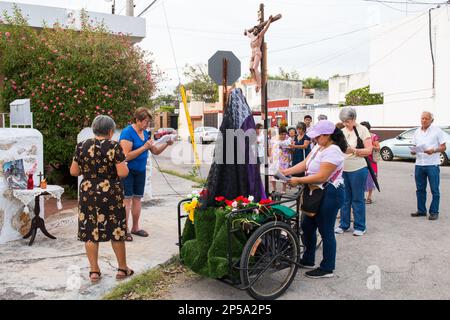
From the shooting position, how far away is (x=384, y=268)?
16.4 feet

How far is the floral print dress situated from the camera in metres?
4.24

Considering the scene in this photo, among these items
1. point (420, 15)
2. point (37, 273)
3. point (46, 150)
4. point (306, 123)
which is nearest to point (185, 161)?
point (306, 123)

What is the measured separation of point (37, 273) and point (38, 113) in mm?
4674

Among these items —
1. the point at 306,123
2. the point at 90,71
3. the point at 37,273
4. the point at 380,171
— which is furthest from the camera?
the point at 380,171

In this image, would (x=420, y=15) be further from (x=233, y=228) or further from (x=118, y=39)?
(x=233, y=228)

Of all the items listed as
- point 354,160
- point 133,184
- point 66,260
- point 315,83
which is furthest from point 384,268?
point 315,83

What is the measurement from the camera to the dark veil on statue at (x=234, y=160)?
4.38m

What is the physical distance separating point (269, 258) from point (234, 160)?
1007 mm

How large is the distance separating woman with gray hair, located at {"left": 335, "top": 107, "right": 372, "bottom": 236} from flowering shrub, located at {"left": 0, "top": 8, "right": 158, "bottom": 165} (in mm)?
4545

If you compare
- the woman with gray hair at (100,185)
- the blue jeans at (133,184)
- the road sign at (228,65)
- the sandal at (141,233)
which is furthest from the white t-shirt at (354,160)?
the woman with gray hair at (100,185)

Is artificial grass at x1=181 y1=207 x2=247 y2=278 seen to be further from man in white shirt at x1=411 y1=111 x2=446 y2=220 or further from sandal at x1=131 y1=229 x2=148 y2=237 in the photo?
man in white shirt at x1=411 y1=111 x2=446 y2=220

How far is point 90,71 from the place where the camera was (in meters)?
8.56

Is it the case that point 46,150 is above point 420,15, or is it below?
below
